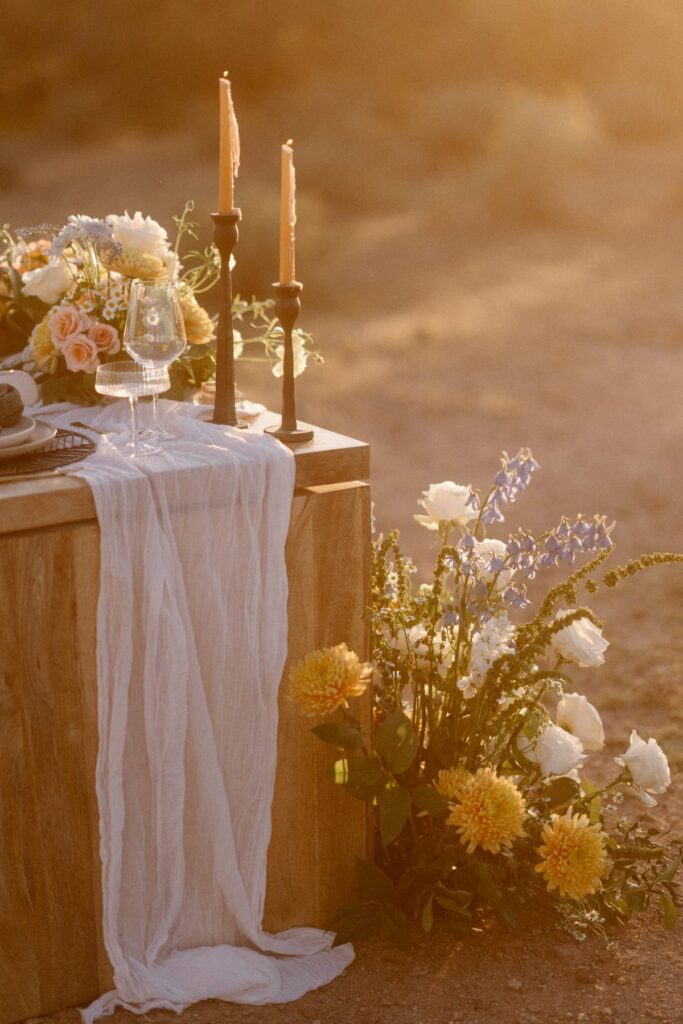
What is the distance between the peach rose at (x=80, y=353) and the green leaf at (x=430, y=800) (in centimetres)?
99

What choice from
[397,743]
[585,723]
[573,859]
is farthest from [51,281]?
[573,859]

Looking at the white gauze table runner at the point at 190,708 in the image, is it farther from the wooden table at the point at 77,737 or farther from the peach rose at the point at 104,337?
the peach rose at the point at 104,337

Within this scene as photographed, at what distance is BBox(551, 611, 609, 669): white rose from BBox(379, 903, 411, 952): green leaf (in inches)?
21.4

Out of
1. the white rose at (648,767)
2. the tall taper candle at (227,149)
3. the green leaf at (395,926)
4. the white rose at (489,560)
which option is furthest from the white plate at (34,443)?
the white rose at (648,767)

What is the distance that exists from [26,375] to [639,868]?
62.1 inches

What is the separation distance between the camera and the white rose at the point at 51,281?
2389 millimetres

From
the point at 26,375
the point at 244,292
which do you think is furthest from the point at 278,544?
the point at 244,292

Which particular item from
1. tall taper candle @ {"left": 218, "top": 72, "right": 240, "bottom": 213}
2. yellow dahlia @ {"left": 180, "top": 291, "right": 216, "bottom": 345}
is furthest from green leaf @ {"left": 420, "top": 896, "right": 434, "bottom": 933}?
tall taper candle @ {"left": 218, "top": 72, "right": 240, "bottom": 213}

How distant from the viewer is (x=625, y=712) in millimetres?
3477

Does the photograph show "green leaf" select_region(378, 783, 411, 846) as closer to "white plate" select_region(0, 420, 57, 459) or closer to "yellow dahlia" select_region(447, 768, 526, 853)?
"yellow dahlia" select_region(447, 768, 526, 853)

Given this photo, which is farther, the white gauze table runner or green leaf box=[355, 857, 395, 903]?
green leaf box=[355, 857, 395, 903]

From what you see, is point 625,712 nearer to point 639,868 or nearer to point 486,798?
point 639,868

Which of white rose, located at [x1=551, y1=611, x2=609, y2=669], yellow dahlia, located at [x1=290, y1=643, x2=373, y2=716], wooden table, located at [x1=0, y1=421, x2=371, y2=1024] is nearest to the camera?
wooden table, located at [x1=0, y1=421, x2=371, y2=1024]

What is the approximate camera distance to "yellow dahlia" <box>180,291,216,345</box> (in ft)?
7.97
